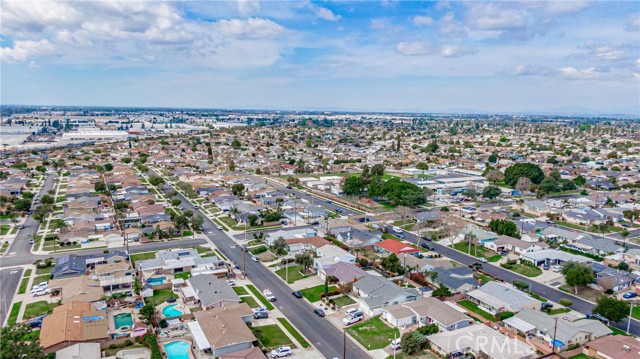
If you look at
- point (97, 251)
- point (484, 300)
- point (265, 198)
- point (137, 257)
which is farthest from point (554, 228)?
point (97, 251)

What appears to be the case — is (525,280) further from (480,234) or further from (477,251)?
(480,234)

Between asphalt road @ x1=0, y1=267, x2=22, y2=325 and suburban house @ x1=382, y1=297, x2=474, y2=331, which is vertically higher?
suburban house @ x1=382, y1=297, x2=474, y2=331

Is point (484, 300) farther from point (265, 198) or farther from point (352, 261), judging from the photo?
point (265, 198)

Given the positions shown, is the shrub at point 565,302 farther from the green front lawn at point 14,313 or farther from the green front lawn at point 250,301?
the green front lawn at point 14,313

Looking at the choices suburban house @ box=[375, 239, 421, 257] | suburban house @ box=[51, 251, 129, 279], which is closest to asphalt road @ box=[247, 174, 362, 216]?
suburban house @ box=[375, 239, 421, 257]

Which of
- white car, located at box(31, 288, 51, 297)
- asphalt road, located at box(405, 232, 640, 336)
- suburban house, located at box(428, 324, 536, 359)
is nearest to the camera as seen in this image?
suburban house, located at box(428, 324, 536, 359)

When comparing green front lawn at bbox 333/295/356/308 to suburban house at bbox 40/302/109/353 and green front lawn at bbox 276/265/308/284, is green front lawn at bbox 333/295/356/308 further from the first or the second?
suburban house at bbox 40/302/109/353
